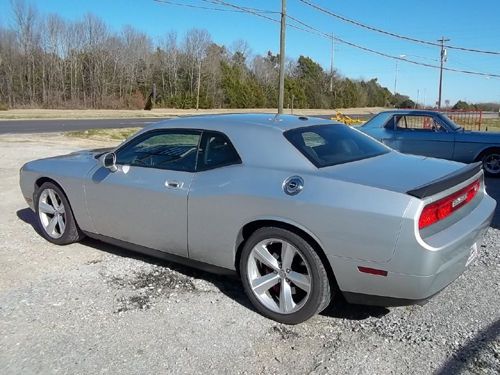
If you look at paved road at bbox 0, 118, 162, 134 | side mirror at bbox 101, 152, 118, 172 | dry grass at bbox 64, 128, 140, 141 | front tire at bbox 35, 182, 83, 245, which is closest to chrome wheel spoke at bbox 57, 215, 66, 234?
front tire at bbox 35, 182, 83, 245

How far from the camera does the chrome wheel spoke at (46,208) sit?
5059mm

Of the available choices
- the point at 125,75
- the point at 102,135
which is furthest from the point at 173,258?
the point at 125,75

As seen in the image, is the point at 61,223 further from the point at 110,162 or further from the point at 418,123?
the point at 418,123

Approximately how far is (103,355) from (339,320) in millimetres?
1663

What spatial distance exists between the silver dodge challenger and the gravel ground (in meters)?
0.27

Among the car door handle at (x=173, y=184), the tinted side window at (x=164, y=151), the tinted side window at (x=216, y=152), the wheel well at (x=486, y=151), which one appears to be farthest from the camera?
the wheel well at (x=486, y=151)

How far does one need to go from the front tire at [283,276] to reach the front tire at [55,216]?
228 cm

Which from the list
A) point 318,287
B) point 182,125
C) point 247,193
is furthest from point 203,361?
point 182,125

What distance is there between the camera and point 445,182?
10.0ft

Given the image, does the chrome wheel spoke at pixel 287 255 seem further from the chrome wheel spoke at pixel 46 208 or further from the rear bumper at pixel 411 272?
the chrome wheel spoke at pixel 46 208

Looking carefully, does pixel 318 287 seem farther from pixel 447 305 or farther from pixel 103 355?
pixel 103 355

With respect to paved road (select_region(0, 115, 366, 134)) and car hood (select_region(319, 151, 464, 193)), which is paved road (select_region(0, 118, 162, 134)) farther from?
car hood (select_region(319, 151, 464, 193))

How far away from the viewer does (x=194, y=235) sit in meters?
3.74

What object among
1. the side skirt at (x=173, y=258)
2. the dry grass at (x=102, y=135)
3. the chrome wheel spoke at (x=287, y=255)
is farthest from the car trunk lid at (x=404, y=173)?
the dry grass at (x=102, y=135)
